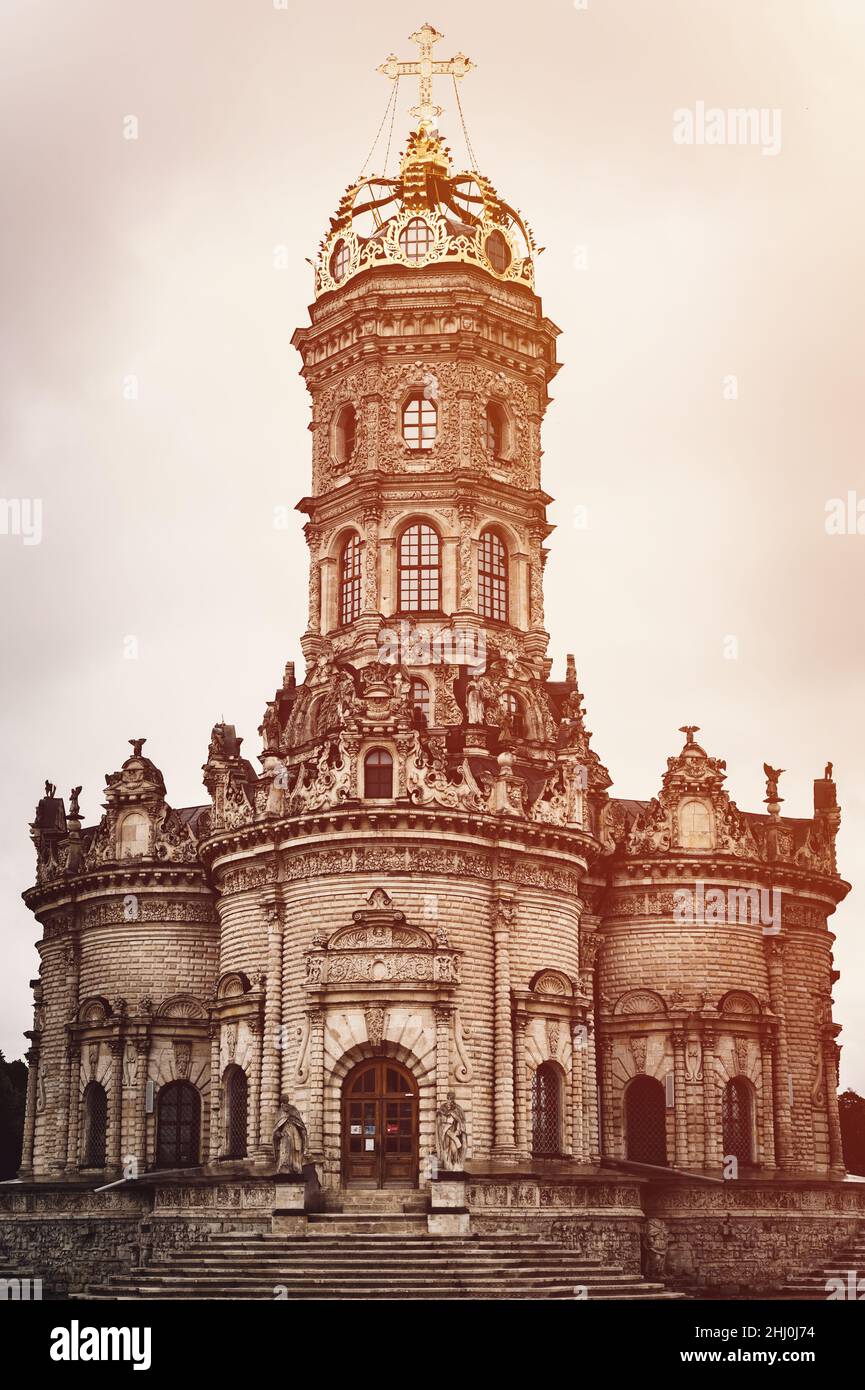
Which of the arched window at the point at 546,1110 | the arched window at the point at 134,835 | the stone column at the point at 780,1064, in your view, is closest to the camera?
the arched window at the point at 546,1110

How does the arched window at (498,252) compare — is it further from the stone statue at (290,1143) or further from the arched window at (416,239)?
the stone statue at (290,1143)

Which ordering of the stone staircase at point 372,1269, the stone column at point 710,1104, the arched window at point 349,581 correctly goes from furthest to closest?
the arched window at point 349,581 < the stone column at point 710,1104 < the stone staircase at point 372,1269

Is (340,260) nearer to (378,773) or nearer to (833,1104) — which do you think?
(378,773)

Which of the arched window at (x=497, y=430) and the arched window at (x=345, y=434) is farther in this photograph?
the arched window at (x=345, y=434)

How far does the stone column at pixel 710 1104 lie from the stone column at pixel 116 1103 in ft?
55.6

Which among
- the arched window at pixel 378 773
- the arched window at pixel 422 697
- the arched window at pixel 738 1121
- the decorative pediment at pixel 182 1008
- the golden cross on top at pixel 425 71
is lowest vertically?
the arched window at pixel 738 1121

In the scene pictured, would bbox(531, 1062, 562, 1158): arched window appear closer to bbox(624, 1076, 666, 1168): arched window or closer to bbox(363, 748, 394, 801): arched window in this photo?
bbox(624, 1076, 666, 1168): arched window

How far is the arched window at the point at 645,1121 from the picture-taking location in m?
59.3

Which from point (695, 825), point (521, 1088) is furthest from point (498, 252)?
point (521, 1088)

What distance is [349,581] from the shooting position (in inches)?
2463

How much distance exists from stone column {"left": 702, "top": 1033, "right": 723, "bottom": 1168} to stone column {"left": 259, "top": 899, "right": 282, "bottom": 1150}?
13014 mm

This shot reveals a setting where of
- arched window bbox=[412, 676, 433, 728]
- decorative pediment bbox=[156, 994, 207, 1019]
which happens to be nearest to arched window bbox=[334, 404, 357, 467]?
arched window bbox=[412, 676, 433, 728]

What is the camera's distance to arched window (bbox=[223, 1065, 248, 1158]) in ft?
184

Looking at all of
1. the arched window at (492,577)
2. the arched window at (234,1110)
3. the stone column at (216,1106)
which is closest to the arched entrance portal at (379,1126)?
the arched window at (234,1110)
